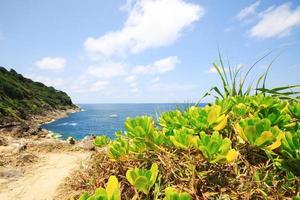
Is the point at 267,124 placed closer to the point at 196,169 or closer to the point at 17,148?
the point at 196,169

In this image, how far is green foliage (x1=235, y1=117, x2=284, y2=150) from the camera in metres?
0.98

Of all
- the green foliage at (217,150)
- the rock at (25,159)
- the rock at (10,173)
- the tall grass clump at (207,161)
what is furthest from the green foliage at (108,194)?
the rock at (25,159)

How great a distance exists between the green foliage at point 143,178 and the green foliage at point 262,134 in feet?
1.22

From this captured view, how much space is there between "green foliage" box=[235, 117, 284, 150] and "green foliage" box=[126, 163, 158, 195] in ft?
1.22

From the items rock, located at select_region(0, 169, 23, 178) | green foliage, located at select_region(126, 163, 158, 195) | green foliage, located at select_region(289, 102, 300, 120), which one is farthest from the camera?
rock, located at select_region(0, 169, 23, 178)

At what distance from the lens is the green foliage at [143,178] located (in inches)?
33.4

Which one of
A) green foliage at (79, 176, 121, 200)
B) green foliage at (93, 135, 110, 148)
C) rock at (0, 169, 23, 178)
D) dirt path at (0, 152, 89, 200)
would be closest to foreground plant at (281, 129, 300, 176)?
green foliage at (79, 176, 121, 200)

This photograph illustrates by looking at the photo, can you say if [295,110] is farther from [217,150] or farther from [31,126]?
[31,126]

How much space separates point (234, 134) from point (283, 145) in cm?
35

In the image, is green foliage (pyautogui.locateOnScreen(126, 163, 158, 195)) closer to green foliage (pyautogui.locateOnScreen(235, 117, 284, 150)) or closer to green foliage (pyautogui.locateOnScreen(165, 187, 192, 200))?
green foliage (pyautogui.locateOnScreen(165, 187, 192, 200))

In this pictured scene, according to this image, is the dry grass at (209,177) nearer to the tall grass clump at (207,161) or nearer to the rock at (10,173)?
→ the tall grass clump at (207,161)

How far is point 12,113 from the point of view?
4981cm

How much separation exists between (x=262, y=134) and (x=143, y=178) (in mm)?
447

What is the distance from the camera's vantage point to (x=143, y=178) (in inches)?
32.9
